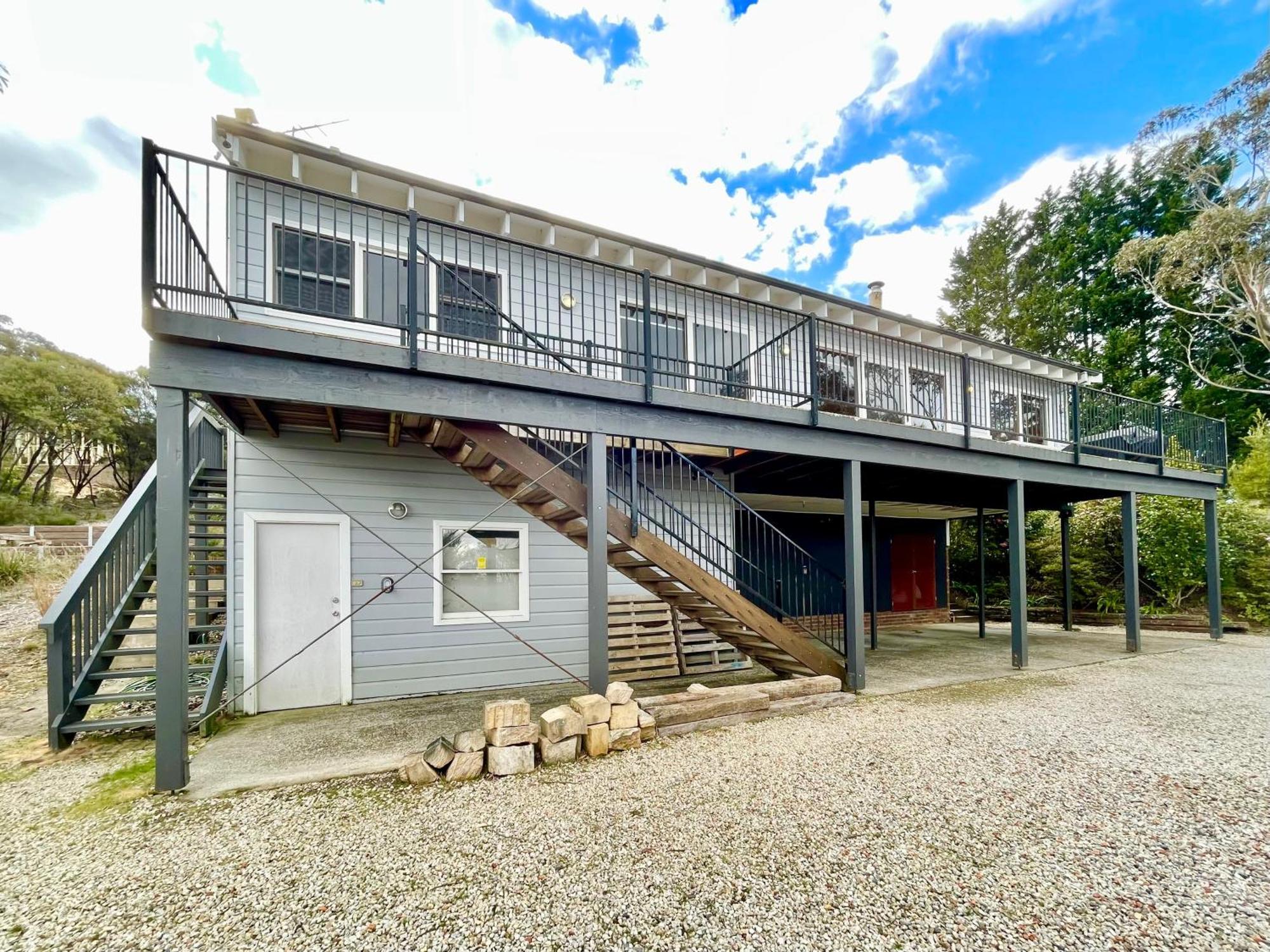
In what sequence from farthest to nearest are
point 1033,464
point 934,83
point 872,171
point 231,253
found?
point 872,171
point 934,83
point 1033,464
point 231,253

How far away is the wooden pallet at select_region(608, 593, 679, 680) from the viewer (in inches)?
265

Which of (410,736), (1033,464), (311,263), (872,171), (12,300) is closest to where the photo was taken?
(410,736)

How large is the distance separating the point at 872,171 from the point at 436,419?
2144 centimetres

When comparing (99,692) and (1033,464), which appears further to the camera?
(1033,464)

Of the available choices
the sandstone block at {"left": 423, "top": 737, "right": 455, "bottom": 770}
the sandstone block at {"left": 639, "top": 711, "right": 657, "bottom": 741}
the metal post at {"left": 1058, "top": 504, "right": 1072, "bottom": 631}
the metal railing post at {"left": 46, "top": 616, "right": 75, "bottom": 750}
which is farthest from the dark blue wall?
the metal railing post at {"left": 46, "top": 616, "right": 75, "bottom": 750}

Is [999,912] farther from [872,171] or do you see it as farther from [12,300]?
[12,300]

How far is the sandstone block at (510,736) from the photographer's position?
149 inches

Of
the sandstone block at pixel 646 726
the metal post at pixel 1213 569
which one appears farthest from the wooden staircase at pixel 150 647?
the metal post at pixel 1213 569

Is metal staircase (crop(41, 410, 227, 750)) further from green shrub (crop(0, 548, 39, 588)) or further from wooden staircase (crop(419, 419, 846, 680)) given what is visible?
green shrub (crop(0, 548, 39, 588))

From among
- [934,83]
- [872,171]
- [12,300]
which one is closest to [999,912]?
[934,83]

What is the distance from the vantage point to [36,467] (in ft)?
98.7

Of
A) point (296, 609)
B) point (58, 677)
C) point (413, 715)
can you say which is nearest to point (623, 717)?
point (413, 715)

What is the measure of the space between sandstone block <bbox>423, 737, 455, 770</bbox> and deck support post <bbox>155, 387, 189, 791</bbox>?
4.99ft

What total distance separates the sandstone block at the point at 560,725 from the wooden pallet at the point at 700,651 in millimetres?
3115
